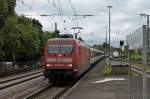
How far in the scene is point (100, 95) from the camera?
2081 cm

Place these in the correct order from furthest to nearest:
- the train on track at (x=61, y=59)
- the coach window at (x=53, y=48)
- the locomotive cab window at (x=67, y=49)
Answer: the coach window at (x=53, y=48) → the locomotive cab window at (x=67, y=49) → the train on track at (x=61, y=59)

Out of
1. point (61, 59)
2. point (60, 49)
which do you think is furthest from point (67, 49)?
point (61, 59)

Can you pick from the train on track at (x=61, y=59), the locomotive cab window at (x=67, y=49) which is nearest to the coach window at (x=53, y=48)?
the train on track at (x=61, y=59)

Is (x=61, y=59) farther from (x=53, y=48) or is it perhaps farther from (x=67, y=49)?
(x=53, y=48)

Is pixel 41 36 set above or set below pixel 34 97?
above

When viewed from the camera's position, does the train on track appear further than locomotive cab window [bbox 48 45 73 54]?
No

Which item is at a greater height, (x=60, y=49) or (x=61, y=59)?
(x=60, y=49)

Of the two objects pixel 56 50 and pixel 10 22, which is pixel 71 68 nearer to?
pixel 56 50

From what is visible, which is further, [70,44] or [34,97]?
[70,44]

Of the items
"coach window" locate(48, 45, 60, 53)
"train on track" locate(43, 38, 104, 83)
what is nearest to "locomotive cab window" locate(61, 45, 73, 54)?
"train on track" locate(43, 38, 104, 83)

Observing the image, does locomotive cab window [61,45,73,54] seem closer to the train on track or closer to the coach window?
the train on track

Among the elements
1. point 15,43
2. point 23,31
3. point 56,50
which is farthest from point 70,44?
point 23,31

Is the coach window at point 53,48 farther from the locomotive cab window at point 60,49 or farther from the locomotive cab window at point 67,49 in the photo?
the locomotive cab window at point 67,49

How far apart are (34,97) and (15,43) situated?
3384 cm
